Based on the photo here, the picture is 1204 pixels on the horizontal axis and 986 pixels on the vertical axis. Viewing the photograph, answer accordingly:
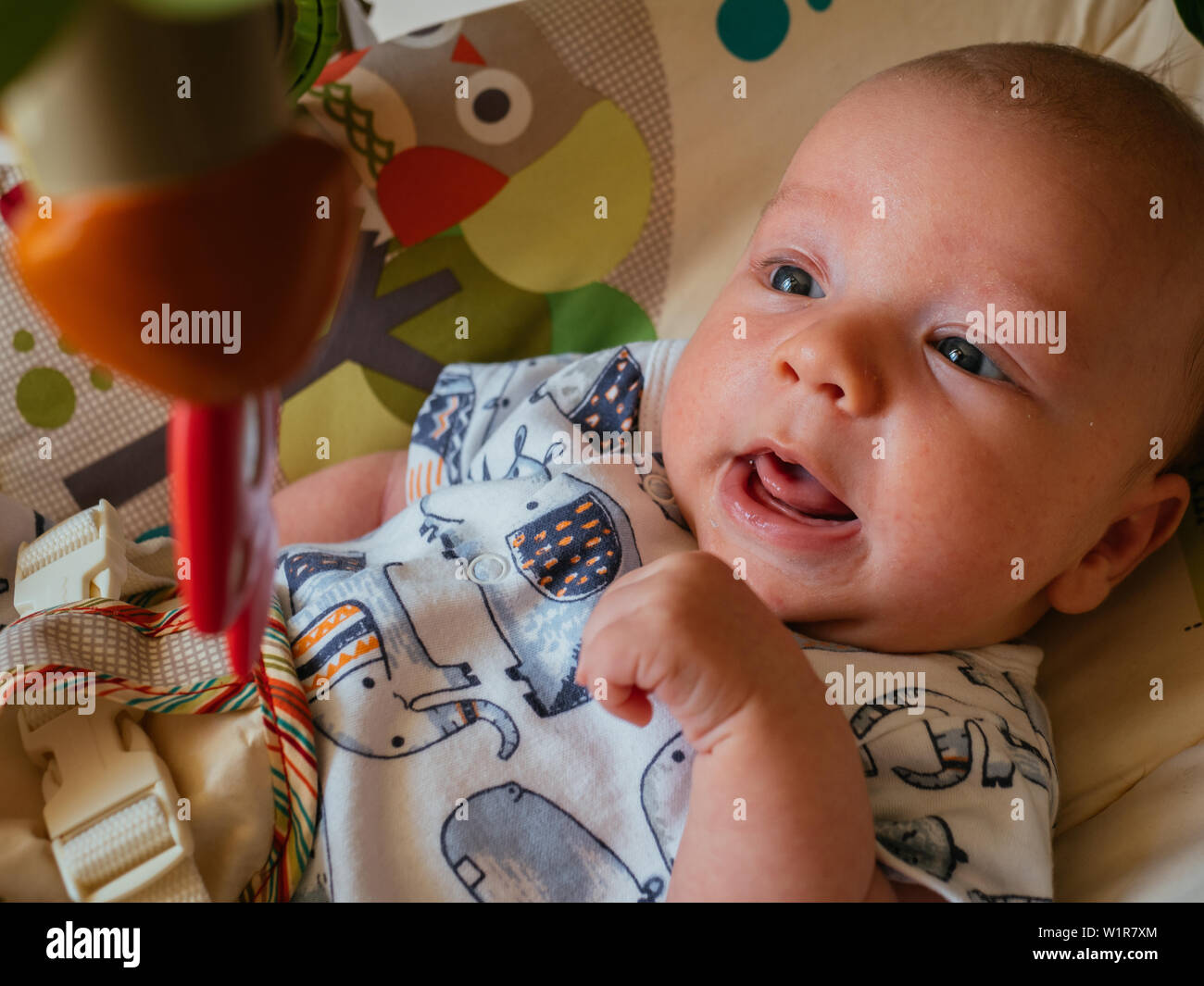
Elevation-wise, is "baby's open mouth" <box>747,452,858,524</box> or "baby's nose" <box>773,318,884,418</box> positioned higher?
"baby's nose" <box>773,318,884,418</box>

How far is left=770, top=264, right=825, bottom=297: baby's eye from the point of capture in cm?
74

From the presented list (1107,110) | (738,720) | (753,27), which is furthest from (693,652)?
(753,27)

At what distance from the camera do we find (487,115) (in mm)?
1026

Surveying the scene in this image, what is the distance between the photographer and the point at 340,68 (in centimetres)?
101

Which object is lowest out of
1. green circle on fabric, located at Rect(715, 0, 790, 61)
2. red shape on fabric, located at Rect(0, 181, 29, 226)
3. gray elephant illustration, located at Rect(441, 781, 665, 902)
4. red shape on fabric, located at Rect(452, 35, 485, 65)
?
gray elephant illustration, located at Rect(441, 781, 665, 902)

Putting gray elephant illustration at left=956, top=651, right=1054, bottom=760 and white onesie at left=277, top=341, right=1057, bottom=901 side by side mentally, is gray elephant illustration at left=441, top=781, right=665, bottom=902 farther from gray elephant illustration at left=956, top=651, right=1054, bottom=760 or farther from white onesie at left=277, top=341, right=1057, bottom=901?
gray elephant illustration at left=956, top=651, right=1054, bottom=760

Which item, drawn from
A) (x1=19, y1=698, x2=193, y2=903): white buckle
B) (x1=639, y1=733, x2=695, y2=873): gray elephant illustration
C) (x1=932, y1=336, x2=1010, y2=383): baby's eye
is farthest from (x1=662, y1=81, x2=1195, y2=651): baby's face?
(x1=19, y1=698, x2=193, y2=903): white buckle

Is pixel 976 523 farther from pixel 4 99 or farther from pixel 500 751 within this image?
pixel 4 99

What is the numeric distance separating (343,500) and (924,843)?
609 millimetres

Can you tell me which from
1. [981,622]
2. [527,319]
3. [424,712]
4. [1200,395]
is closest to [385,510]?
[527,319]

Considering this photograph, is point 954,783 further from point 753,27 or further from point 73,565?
point 753,27
